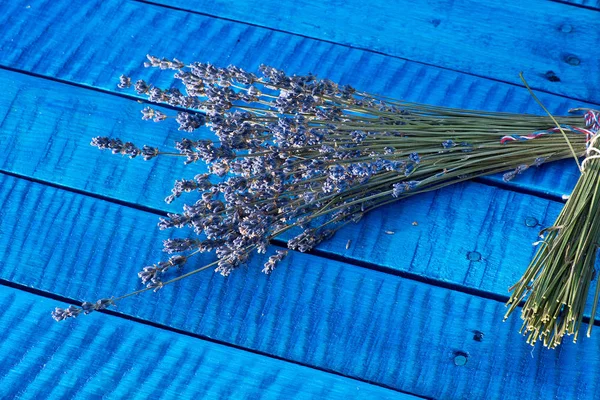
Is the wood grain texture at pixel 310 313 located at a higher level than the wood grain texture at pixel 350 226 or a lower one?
lower

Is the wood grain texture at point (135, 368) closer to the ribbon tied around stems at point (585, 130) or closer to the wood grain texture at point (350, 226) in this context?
the wood grain texture at point (350, 226)

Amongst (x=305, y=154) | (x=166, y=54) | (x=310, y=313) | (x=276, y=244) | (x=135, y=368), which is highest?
(x=166, y=54)

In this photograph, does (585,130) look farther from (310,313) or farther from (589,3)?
(310,313)

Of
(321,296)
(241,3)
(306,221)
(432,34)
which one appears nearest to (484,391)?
(321,296)

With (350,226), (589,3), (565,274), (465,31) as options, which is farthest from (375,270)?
(589,3)

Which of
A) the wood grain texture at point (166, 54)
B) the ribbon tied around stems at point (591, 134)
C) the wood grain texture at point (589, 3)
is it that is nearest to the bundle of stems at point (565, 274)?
the ribbon tied around stems at point (591, 134)

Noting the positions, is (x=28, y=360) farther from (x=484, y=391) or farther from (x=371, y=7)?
(x=371, y=7)

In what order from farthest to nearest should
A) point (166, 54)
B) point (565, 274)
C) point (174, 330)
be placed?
point (166, 54) → point (174, 330) → point (565, 274)

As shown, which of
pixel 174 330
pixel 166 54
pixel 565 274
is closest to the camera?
pixel 565 274
